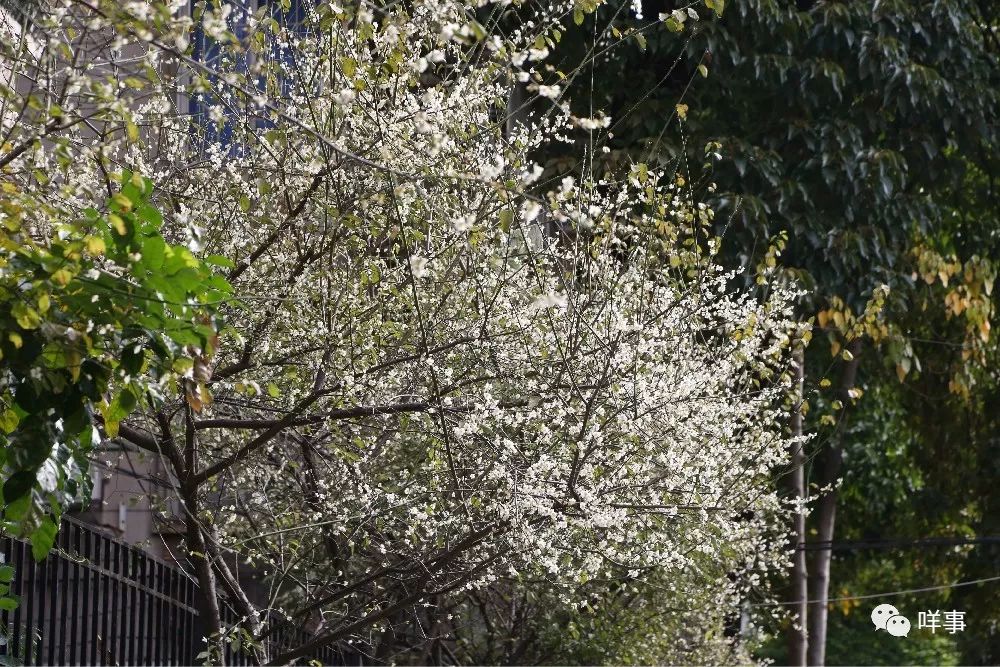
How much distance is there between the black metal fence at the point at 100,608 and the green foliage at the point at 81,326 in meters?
2.08

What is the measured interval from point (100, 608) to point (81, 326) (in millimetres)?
3728

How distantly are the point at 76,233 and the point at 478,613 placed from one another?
5590 mm

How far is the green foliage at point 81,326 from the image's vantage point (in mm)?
2908

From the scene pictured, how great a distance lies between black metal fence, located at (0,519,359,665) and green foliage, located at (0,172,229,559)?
208 cm

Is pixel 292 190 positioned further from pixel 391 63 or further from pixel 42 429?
pixel 42 429

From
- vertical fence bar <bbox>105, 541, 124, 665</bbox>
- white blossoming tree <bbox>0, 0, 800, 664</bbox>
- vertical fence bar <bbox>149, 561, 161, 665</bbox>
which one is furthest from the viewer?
vertical fence bar <bbox>149, 561, 161, 665</bbox>

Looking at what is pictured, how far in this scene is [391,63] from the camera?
451 centimetres

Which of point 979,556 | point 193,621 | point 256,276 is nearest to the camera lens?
point 256,276

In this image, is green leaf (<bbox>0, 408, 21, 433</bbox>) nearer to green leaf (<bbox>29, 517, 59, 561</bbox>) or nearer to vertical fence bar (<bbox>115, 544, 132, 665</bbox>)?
green leaf (<bbox>29, 517, 59, 561</bbox>)

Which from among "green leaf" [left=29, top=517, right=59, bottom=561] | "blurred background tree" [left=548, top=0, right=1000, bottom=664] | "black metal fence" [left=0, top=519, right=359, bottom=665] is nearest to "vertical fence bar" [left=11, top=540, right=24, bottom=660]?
"black metal fence" [left=0, top=519, right=359, bottom=665]

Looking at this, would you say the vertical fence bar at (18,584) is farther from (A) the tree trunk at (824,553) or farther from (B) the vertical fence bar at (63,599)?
(A) the tree trunk at (824,553)

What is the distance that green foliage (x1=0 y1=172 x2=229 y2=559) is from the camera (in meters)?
2.91

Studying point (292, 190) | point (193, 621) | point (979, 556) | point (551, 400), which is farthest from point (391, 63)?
point (979, 556)

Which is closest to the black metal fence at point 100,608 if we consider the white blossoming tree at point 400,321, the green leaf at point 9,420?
the white blossoming tree at point 400,321
